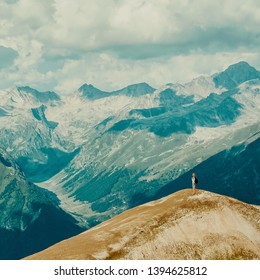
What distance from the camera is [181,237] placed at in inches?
7224

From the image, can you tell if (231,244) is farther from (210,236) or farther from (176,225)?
(176,225)

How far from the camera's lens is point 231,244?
183625mm

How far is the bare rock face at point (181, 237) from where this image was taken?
6900 inches

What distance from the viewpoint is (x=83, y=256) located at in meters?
166

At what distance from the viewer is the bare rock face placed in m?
175

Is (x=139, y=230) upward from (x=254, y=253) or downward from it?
upward
